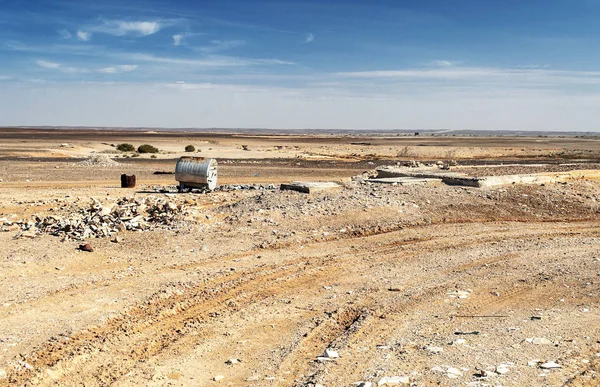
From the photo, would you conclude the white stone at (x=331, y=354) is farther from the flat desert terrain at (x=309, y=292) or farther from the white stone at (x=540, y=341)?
A: the white stone at (x=540, y=341)

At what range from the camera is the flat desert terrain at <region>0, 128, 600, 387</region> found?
22.0ft

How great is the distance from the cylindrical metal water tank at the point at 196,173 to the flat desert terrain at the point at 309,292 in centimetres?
411

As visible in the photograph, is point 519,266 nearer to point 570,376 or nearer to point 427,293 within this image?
point 427,293

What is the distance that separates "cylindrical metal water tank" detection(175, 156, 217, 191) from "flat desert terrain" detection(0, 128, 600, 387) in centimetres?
411

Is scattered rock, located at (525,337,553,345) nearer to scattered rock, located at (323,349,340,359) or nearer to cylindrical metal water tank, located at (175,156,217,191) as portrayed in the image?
scattered rock, located at (323,349,340,359)

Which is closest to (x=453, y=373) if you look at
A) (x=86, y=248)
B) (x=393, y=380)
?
(x=393, y=380)

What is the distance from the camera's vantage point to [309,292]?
973 centimetres

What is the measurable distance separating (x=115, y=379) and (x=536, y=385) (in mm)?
4345

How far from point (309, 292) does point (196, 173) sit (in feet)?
43.0

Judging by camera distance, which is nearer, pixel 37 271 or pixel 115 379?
pixel 115 379

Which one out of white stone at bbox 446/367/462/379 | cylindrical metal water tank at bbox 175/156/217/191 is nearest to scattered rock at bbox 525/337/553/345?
white stone at bbox 446/367/462/379

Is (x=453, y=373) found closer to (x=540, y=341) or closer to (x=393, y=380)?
(x=393, y=380)


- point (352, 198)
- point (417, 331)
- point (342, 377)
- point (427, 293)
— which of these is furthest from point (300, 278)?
point (352, 198)

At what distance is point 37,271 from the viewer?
10.7 meters
